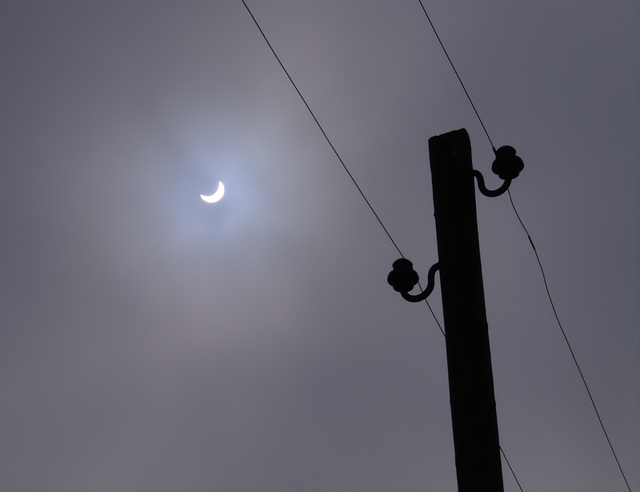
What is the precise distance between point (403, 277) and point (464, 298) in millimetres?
682

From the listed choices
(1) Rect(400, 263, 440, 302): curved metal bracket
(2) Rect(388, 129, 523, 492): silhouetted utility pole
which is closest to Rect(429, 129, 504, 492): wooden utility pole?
(2) Rect(388, 129, 523, 492): silhouetted utility pole

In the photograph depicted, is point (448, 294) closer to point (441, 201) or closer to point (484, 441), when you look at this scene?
point (441, 201)

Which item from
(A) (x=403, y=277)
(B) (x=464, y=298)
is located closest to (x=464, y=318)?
(B) (x=464, y=298)

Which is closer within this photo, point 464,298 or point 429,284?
point 464,298

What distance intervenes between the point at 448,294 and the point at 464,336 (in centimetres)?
31

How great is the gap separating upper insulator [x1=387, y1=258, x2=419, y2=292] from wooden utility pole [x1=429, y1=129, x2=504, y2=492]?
44cm

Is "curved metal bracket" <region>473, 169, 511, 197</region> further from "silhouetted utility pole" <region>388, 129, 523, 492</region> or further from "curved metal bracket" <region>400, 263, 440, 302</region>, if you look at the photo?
"curved metal bracket" <region>400, 263, 440, 302</region>

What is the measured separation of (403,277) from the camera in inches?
184

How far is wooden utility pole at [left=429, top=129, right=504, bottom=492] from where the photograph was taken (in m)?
3.68

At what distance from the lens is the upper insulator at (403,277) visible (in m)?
4.67

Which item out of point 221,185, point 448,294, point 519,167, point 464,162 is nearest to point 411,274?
point 448,294

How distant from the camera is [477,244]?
426cm

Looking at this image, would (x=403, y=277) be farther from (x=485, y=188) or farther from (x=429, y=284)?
(x=485, y=188)

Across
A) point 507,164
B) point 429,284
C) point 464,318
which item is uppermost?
point 507,164
